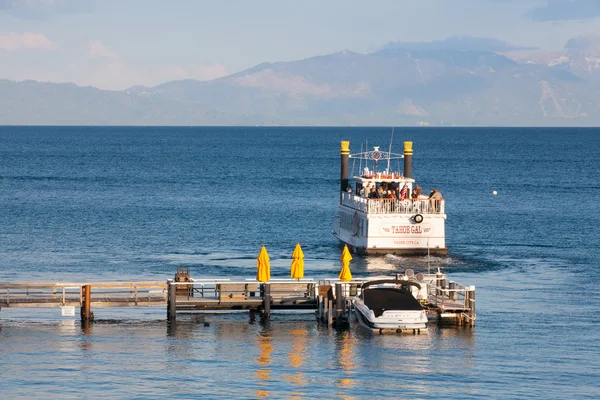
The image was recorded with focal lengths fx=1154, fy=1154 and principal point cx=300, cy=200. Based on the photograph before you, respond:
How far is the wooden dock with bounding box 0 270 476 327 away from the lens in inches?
1575

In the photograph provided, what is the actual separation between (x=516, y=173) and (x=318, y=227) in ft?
243

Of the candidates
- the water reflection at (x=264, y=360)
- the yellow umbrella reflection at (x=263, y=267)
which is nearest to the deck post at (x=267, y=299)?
the yellow umbrella reflection at (x=263, y=267)

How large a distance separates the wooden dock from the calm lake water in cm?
74

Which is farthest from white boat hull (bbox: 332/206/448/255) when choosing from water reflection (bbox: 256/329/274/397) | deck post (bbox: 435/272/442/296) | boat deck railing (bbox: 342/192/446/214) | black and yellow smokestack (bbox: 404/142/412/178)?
water reflection (bbox: 256/329/274/397)

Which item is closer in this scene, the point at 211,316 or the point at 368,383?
the point at 368,383

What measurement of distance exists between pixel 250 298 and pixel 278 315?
1.89 meters

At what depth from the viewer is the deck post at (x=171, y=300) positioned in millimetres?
40531

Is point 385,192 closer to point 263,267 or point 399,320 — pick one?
point 263,267

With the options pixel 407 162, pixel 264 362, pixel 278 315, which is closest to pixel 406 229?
pixel 407 162

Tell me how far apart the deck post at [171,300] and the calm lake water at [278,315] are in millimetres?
463

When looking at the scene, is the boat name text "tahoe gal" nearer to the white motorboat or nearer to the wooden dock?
the wooden dock

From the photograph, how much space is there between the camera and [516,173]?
143500 mm

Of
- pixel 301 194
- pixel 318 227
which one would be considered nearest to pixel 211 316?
pixel 318 227

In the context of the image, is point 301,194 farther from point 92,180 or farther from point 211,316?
point 211,316
